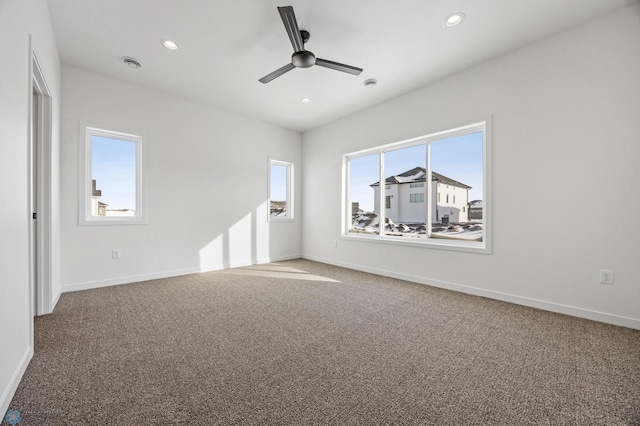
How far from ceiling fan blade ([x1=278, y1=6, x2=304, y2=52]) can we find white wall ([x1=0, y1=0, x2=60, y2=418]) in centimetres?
157

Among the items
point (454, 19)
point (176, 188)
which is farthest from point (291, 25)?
point (176, 188)

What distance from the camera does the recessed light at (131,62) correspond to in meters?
3.20

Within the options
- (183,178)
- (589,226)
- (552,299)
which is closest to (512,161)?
(589,226)

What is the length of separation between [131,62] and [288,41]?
77.4 inches

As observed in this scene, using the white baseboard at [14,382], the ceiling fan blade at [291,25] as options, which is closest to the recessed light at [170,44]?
the ceiling fan blade at [291,25]

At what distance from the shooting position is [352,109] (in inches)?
184

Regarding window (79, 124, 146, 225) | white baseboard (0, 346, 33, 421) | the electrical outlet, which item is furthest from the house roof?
white baseboard (0, 346, 33, 421)

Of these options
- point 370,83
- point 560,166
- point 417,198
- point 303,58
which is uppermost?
point 370,83

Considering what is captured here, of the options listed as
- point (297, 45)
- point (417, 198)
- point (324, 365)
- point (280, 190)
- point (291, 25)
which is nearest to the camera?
point (324, 365)

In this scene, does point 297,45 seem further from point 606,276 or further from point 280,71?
point 606,276

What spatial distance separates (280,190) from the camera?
226 inches

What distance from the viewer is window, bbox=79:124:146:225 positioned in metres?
3.51

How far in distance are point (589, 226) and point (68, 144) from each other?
575 centimetres

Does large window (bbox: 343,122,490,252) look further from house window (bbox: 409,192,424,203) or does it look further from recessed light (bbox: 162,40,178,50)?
recessed light (bbox: 162,40,178,50)
